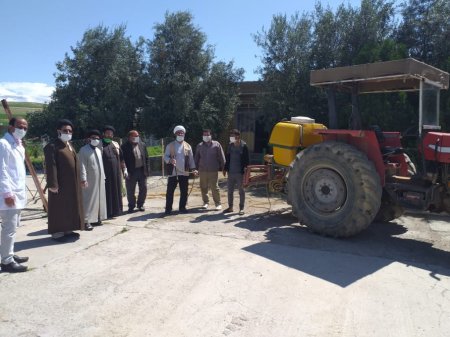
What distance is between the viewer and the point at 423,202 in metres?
5.80

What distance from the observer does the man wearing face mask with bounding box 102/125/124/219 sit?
301 inches

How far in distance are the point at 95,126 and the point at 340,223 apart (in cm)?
1518

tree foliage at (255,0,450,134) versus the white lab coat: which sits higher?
tree foliage at (255,0,450,134)

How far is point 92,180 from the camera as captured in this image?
7.00m

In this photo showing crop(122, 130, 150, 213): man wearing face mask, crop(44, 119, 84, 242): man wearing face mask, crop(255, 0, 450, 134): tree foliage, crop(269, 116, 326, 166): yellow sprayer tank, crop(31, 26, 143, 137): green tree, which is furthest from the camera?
crop(31, 26, 143, 137): green tree

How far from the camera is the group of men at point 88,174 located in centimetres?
491

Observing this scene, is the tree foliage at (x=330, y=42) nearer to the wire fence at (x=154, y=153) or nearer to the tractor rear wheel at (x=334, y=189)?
the wire fence at (x=154, y=153)

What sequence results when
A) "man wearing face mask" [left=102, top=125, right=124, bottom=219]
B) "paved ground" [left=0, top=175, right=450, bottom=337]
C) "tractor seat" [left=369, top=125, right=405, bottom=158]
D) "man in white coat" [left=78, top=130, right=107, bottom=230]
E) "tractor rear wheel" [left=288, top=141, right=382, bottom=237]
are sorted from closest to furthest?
1. "paved ground" [left=0, top=175, right=450, bottom=337]
2. "tractor rear wheel" [left=288, top=141, right=382, bottom=237]
3. "tractor seat" [left=369, top=125, right=405, bottom=158]
4. "man in white coat" [left=78, top=130, right=107, bottom=230]
5. "man wearing face mask" [left=102, top=125, right=124, bottom=219]

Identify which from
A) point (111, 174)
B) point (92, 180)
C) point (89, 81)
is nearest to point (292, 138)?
point (111, 174)

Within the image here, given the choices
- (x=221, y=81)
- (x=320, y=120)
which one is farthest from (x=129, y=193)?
(x=221, y=81)

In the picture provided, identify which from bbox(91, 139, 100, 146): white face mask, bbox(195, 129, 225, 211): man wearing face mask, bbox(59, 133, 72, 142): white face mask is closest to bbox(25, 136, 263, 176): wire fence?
bbox(195, 129, 225, 211): man wearing face mask

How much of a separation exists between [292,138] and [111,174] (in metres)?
3.25

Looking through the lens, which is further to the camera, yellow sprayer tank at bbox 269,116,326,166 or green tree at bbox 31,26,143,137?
green tree at bbox 31,26,143,137

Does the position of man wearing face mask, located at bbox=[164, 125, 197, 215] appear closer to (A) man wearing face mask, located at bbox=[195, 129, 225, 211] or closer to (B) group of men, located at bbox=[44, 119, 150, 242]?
(A) man wearing face mask, located at bbox=[195, 129, 225, 211]
